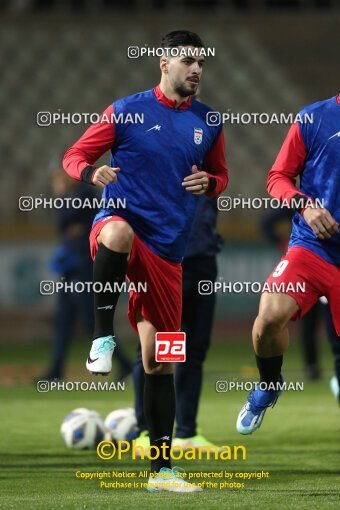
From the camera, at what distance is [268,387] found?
5902 millimetres

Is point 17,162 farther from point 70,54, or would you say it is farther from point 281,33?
point 281,33

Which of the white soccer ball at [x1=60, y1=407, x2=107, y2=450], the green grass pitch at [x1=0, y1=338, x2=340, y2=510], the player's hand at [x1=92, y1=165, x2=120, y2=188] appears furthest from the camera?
the white soccer ball at [x1=60, y1=407, x2=107, y2=450]

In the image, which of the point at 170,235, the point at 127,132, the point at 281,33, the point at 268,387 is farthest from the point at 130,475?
the point at 281,33

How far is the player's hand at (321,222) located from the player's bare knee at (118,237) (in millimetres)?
807

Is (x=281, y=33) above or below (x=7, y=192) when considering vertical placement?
above

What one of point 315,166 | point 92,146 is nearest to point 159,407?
point 92,146

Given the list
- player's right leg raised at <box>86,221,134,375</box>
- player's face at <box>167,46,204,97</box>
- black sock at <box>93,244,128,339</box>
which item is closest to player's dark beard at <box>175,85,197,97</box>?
player's face at <box>167,46,204,97</box>

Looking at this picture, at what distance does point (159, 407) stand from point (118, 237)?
853 millimetres

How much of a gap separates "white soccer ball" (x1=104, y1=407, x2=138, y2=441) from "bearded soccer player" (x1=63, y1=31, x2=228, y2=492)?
1290mm

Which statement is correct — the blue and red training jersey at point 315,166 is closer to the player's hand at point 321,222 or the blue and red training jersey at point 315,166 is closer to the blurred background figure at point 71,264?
the player's hand at point 321,222

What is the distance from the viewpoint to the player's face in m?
5.57

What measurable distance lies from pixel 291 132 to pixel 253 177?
13.8 m

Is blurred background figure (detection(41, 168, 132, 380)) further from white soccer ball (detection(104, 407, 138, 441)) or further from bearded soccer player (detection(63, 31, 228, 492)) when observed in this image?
bearded soccer player (detection(63, 31, 228, 492))

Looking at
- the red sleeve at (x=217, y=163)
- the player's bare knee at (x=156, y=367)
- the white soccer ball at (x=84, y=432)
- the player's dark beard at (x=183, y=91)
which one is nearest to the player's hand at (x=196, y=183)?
the red sleeve at (x=217, y=163)
